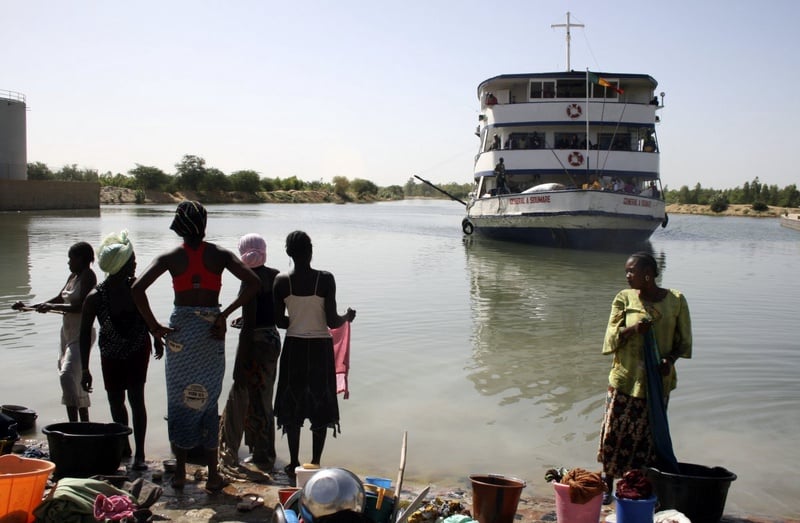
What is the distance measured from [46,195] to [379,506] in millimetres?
55641

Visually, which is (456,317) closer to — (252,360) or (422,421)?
(422,421)

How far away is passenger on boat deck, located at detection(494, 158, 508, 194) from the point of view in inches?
1079

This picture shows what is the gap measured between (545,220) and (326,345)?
70.8 ft

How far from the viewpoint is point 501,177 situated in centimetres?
2758

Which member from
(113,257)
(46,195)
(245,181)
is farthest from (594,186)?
(245,181)

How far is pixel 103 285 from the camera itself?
4766 millimetres

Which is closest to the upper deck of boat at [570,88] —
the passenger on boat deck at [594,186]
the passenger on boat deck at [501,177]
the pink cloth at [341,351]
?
the passenger on boat deck at [501,177]

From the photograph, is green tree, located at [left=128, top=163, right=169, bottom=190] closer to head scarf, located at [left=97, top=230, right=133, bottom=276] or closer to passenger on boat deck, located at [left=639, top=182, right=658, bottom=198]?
passenger on boat deck, located at [left=639, top=182, right=658, bottom=198]

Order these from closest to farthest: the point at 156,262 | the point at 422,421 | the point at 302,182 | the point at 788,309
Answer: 1. the point at 156,262
2. the point at 422,421
3. the point at 788,309
4. the point at 302,182

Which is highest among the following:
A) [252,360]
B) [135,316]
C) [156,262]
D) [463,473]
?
[156,262]

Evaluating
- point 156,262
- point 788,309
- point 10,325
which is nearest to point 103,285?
point 156,262

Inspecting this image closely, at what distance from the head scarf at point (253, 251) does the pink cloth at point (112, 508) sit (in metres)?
1.77

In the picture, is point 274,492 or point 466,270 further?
point 466,270

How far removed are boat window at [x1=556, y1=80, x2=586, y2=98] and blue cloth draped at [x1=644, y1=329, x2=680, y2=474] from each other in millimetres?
24259
